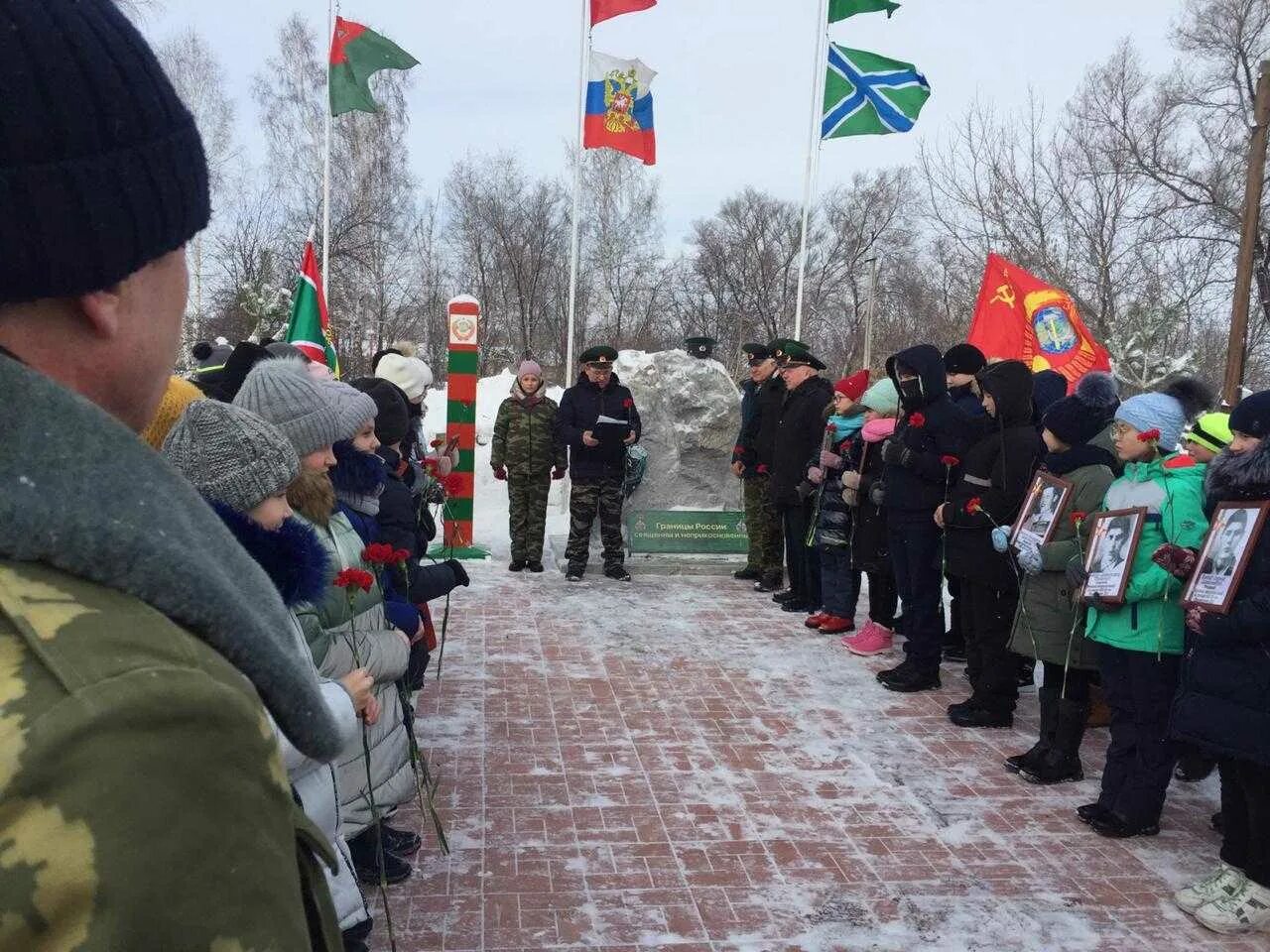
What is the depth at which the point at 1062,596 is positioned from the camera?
15.4 ft

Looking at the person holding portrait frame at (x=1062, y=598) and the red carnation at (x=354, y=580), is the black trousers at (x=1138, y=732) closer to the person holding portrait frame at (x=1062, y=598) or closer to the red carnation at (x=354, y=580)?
the person holding portrait frame at (x=1062, y=598)

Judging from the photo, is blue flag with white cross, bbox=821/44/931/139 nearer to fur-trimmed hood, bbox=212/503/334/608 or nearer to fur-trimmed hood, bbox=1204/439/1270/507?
fur-trimmed hood, bbox=1204/439/1270/507

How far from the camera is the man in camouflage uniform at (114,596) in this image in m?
0.58

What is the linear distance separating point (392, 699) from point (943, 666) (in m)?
4.53

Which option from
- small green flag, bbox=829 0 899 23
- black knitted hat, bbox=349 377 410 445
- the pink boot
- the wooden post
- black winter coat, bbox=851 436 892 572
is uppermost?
small green flag, bbox=829 0 899 23

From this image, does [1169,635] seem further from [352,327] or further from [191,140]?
[352,327]

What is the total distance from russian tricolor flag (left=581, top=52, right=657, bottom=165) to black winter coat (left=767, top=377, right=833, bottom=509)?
13.6 ft

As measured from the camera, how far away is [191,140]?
0.80 metres

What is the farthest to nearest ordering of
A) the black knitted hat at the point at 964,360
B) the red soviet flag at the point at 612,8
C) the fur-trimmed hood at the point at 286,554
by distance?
the red soviet flag at the point at 612,8 < the black knitted hat at the point at 964,360 < the fur-trimmed hood at the point at 286,554

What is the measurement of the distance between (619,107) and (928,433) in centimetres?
665

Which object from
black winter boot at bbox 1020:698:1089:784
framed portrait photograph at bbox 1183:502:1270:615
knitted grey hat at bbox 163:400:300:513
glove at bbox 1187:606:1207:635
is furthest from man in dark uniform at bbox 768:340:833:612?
knitted grey hat at bbox 163:400:300:513

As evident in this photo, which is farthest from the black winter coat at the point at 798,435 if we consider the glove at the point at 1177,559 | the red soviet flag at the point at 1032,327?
the glove at the point at 1177,559

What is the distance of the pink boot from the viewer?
6969 millimetres

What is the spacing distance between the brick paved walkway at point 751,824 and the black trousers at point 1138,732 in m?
0.18
